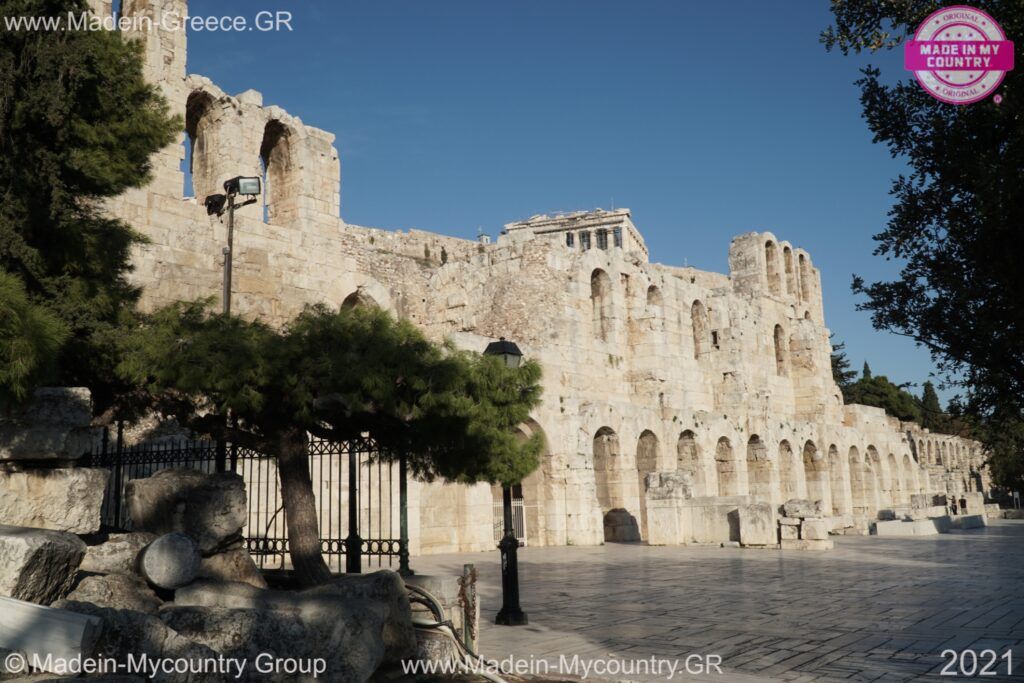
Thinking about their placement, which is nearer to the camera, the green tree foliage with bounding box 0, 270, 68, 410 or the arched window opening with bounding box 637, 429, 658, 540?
the green tree foliage with bounding box 0, 270, 68, 410

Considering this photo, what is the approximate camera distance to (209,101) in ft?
55.4

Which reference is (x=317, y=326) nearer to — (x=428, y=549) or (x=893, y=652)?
(x=893, y=652)

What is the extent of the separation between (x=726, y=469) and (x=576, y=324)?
7.70 meters

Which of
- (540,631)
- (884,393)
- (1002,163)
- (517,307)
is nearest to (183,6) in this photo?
(517,307)

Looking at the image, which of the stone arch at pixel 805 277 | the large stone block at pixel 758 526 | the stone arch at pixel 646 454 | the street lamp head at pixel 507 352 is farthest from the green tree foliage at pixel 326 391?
the stone arch at pixel 805 277

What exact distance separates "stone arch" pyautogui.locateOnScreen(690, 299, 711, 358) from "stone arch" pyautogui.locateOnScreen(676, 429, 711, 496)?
6636mm

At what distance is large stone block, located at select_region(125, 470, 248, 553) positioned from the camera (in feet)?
22.7

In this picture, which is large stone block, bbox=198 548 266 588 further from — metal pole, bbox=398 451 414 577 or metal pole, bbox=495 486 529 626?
metal pole, bbox=495 486 529 626

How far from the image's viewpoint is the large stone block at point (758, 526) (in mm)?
19266

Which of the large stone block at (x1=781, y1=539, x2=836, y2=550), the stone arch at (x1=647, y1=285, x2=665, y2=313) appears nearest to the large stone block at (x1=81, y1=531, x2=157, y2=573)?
the large stone block at (x1=781, y1=539, x2=836, y2=550)

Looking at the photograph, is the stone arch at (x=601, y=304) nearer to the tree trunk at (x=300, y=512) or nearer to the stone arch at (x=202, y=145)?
the stone arch at (x=202, y=145)

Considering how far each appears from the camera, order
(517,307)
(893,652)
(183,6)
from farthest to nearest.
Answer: (517,307) < (183,6) < (893,652)

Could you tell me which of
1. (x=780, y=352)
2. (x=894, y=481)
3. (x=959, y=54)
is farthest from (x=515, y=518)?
(x=894, y=481)

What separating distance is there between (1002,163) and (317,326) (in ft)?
17.6
